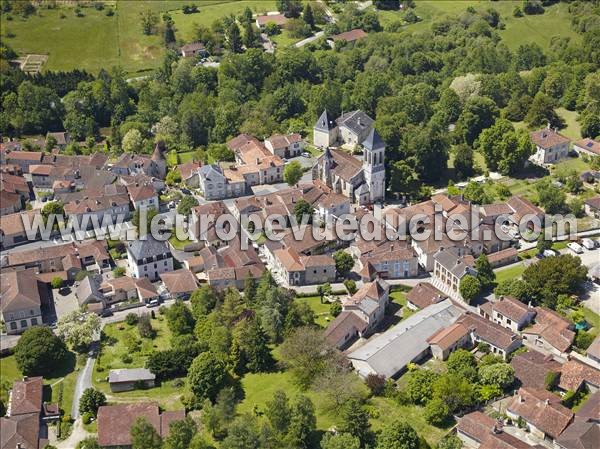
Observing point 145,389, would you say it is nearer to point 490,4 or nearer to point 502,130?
point 502,130

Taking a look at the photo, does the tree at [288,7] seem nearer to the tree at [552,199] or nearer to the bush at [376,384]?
the tree at [552,199]

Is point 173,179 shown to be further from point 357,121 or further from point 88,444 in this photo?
point 88,444

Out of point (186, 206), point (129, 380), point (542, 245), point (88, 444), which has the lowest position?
point (186, 206)

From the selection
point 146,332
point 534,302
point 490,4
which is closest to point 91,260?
point 146,332

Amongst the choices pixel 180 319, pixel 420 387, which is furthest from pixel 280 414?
pixel 180 319

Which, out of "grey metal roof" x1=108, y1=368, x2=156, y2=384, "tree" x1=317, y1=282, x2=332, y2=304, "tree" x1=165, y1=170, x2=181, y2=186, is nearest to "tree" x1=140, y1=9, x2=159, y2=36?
"tree" x1=165, y1=170, x2=181, y2=186

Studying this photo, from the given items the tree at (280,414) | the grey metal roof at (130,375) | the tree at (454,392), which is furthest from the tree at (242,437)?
the tree at (454,392)

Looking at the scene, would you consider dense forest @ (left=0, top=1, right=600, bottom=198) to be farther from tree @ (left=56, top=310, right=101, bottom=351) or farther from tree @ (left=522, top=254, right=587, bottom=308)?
tree @ (left=56, top=310, right=101, bottom=351)
